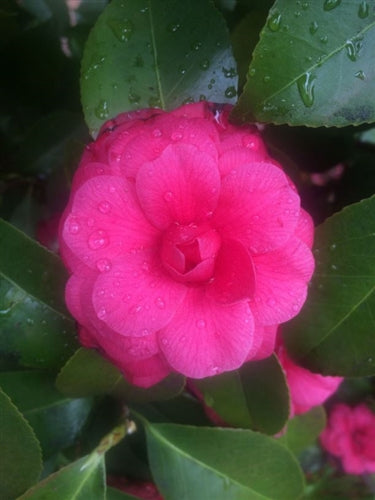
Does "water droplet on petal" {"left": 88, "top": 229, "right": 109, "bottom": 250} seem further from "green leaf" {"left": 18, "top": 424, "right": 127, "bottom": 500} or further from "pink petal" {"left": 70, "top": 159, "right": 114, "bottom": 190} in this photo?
"green leaf" {"left": 18, "top": 424, "right": 127, "bottom": 500}

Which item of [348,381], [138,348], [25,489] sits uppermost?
[138,348]

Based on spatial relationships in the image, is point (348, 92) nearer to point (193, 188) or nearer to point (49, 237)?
point (193, 188)

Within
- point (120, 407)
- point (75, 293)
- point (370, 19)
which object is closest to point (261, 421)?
point (120, 407)

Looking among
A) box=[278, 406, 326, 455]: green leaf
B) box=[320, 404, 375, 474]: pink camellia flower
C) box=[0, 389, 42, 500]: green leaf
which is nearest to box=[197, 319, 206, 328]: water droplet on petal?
box=[0, 389, 42, 500]: green leaf

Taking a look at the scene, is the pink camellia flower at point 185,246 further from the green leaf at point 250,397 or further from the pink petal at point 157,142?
the green leaf at point 250,397

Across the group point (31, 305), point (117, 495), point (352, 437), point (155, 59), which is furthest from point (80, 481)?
point (352, 437)

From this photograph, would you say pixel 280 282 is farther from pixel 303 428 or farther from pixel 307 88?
pixel 303 428
